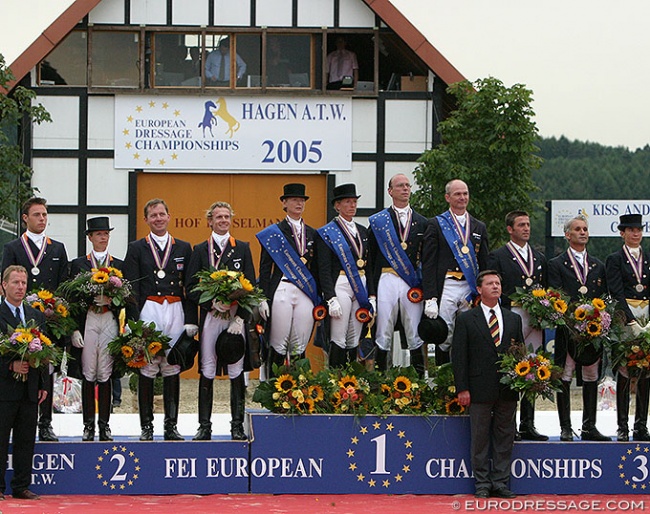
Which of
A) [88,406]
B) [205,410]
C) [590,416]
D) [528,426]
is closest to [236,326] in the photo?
[205,410]

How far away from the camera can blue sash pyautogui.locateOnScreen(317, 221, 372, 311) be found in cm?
941

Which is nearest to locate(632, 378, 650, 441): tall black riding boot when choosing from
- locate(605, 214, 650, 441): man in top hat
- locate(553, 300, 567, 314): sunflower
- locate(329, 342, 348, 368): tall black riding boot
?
locate(605, 214, 650, 441): man in top hat

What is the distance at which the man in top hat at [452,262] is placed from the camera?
371 inches

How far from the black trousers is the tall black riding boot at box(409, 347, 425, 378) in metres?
2.80

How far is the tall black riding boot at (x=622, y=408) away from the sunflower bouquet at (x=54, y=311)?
12.3 ft

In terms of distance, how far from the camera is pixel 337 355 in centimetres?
948

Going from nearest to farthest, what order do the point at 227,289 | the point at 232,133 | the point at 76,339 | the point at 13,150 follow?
the point at 227,289
the point at 76,339
the point at 13,150
the point at 232,133

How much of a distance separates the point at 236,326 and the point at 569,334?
2.27 meters

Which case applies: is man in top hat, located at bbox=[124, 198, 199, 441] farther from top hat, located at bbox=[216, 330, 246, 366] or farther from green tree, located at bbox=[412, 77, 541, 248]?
green tree, located at bbox=[412, 77, 541, 248]

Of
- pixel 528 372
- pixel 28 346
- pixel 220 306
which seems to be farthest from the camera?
pixel 220 306

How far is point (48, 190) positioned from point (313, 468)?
28.3 feet

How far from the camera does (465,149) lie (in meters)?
15.2

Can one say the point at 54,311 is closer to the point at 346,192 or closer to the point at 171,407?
the point at 171,407

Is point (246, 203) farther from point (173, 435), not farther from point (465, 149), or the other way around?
point (173, 435)
